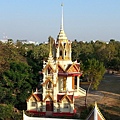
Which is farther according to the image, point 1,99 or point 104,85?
point 104,85

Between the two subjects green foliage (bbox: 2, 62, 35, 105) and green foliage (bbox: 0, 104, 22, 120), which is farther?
green foliage (bbox: 2, 62, 35, 105)

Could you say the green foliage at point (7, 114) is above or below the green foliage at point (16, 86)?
below

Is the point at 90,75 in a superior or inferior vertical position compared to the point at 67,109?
superior

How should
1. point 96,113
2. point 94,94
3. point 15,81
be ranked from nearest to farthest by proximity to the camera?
point 96,113 < point 15,81 < point 94,94

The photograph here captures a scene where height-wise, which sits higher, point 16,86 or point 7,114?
point 16,86

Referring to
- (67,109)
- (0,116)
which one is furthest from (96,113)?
(67,109)

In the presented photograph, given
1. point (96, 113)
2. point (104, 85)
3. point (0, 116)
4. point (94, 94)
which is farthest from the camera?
point (104, 85)

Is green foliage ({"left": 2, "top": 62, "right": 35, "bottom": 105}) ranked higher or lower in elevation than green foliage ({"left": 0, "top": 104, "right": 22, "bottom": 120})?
higher

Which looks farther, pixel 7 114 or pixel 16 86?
pixel 16 86

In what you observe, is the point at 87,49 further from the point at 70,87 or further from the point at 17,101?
the point at 17,101

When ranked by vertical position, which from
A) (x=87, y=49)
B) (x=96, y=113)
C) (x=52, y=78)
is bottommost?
(x=96, y=113)

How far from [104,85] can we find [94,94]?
5985 mm

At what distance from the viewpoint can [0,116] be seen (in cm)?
1650

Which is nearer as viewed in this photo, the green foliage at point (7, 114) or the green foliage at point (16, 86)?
the green foliage at point (7, 114)
